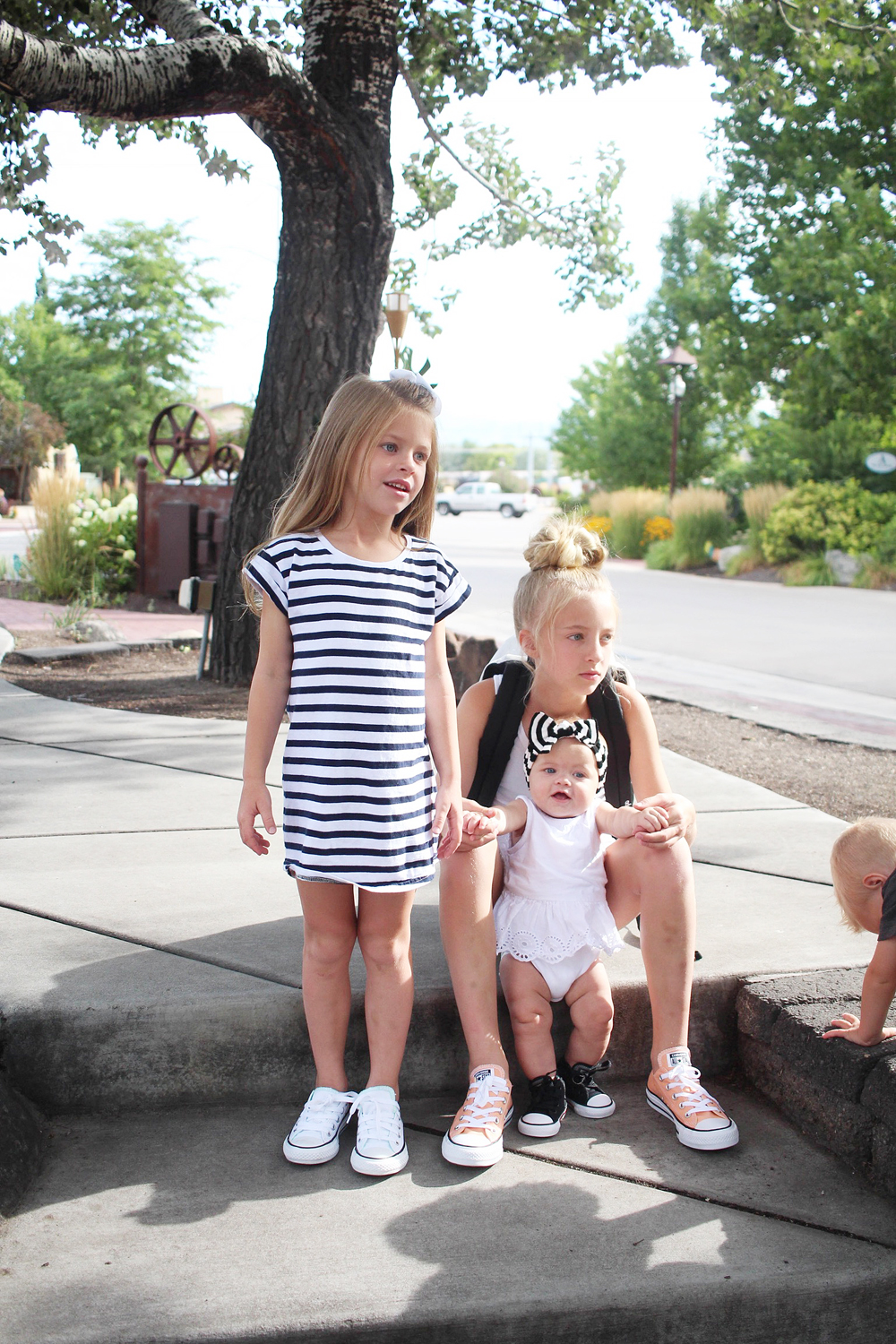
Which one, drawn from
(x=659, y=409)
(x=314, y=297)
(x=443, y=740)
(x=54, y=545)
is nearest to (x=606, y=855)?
(x=443, y=740)

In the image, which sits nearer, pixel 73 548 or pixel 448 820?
pixel 448 820

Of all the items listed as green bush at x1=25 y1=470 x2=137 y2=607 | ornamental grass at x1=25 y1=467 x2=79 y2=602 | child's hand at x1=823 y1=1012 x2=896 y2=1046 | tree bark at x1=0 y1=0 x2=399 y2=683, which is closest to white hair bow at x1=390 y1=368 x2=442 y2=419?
child's hand at x1=823 y1=1012 x2=896 y2=1046

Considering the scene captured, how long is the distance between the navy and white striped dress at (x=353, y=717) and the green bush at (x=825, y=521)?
54.5ft

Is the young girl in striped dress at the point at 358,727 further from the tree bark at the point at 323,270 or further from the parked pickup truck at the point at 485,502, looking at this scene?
the parked pickup truck at the point at 485,502

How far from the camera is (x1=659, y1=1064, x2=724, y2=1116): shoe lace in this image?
7.43 ft

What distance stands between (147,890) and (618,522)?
855 inches

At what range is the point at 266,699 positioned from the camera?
2.27m

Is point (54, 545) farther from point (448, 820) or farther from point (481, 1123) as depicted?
point (481, 1123)

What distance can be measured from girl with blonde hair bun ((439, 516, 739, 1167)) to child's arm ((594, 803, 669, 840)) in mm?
18

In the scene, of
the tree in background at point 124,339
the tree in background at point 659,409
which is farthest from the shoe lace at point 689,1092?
the tree in background at point 124,339

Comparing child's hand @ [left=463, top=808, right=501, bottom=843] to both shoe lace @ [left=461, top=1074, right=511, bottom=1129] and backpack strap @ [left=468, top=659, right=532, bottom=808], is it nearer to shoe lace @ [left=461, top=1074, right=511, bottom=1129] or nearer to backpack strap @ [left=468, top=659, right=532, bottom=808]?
backpack strap @ [left=468, top=659, right=532, bottom=808]

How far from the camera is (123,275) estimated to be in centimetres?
4416

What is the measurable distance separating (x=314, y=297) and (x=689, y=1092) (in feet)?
16.7

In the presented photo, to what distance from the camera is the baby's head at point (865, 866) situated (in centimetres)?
226
